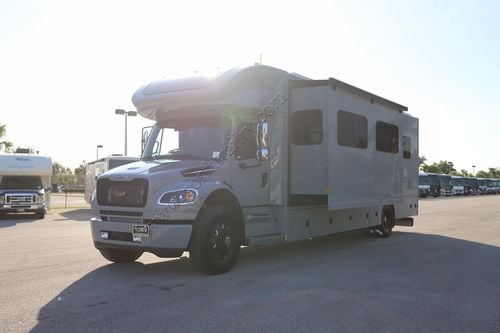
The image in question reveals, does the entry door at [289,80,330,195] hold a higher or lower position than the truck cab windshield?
higher

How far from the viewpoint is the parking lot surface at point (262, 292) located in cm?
507

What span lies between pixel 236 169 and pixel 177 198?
56.0 inches

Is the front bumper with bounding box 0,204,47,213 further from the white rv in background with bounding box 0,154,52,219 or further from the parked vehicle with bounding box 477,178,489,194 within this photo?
the parked vehicle with bounding box 477,178,489,194

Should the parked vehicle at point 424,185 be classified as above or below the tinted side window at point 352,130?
below

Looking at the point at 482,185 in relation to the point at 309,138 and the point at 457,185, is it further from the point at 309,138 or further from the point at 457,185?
the point at 309,138

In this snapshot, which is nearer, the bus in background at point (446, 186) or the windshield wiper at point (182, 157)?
the windshield wiper at point (182, 157)

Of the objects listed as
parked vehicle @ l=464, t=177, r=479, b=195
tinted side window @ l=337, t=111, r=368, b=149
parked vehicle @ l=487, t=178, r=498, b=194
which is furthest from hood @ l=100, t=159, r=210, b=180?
parked vehicle @ l=487, t=178, r=498, b=194

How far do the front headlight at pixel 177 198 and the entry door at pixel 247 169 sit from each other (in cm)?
108

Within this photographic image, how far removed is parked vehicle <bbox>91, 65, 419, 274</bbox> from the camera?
7.17 meters

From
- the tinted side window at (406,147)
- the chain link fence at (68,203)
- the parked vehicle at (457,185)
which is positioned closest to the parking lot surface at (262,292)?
the tinted side window at (406,147)

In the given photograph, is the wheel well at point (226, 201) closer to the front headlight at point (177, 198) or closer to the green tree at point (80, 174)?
the front headlight at point (177, 198)

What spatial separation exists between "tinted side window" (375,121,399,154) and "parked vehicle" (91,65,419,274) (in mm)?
422

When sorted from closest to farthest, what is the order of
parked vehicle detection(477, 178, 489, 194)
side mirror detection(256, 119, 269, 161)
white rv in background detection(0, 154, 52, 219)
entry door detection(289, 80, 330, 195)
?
side mirror detection(256, 119, 269, 161) < entry door detection(289, 80, 330, 195) < white rv in background detection(0, 154, 52, 219) < parked vehicle detection(477, 178, 489, 194)

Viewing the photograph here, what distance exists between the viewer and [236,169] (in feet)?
26.7
